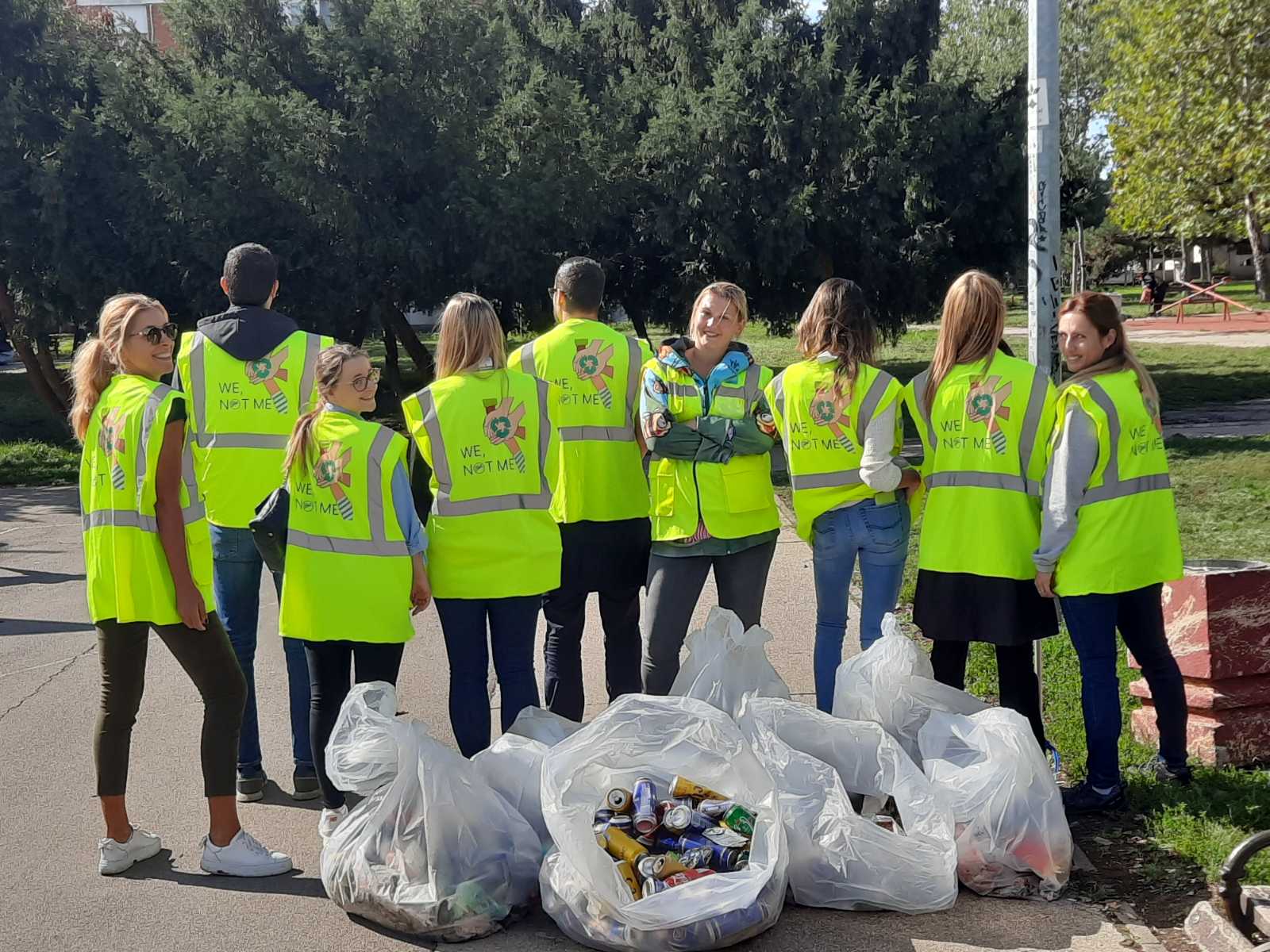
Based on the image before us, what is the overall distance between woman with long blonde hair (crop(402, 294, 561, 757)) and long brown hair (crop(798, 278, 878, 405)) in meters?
1.07

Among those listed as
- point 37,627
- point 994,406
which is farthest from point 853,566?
point 37,627

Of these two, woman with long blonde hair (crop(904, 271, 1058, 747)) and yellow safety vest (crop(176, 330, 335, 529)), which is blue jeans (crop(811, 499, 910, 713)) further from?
yellow safety vest (crop(176, 330, 335, 529))

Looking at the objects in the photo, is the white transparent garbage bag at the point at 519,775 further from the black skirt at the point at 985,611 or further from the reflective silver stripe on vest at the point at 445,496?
the black skirt at the point at 985,611

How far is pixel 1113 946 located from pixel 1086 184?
19.1 meters

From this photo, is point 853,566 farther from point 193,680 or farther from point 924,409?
point 193,680

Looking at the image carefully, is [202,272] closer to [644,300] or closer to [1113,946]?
[644,300]

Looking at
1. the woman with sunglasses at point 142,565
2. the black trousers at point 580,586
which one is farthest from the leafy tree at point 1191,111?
the woman with sunglasses at point 142,565

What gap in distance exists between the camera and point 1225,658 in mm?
5016

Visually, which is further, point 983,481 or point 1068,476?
point 983,481

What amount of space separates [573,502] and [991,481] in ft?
5.25

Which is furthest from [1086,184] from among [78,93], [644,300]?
[78,93]

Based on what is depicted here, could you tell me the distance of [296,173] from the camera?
53.1 feet

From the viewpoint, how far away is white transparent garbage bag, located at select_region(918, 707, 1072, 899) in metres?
4.16

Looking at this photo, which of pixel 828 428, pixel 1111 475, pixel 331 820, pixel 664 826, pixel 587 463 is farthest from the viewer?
pixel 587 463
